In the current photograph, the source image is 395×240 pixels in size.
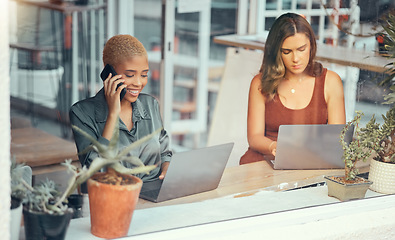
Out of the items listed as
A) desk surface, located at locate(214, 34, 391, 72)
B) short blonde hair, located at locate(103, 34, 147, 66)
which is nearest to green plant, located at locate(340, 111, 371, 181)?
desk surface, located at locate(214, 34, 391, 72)

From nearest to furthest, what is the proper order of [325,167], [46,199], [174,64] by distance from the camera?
[46,199], [325,167], [174,64]

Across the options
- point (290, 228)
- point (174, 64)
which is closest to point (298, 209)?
point (290, 228)

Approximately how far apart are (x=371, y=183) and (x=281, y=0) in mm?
897

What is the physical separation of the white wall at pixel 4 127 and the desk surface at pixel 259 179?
0.75 metres

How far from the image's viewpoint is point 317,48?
103 inches

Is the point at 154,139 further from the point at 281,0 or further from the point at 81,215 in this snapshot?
the point at 281,0

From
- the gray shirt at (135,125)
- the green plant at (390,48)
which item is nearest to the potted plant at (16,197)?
the gray shirt at (135,125)

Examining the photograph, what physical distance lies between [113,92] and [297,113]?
2.84 ft

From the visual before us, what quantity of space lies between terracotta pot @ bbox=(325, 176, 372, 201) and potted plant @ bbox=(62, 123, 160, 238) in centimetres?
86

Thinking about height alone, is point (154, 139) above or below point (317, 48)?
below

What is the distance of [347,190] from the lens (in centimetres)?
215

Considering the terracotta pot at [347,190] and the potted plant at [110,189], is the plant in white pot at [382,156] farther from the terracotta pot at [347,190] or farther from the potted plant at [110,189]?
the potted plant at [110,189]

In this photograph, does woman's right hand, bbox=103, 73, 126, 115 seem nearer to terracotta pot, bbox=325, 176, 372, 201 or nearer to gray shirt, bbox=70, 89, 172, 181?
gray shirt, bbox=70, 89, 172, 181

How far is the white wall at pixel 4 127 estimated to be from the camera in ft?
4.60
